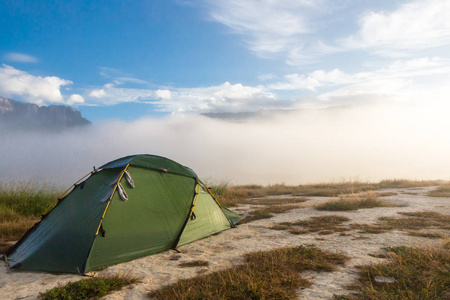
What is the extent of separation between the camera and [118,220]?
19.0 feet

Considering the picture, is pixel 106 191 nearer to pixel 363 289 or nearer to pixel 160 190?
pixel 160 190

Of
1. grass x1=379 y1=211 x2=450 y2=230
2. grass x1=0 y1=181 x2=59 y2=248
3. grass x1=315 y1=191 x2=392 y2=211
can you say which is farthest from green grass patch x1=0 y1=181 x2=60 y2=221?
grass x1=379 y1=211 x2=450 y2=230

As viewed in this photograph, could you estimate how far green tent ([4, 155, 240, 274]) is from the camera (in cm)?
541

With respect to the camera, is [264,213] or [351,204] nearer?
[264,213]

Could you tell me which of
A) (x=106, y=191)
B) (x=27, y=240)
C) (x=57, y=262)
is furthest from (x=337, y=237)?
(x=27, y=240)

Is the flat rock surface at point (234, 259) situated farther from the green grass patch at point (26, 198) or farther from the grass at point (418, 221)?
the green grass patch at point (26, 198)

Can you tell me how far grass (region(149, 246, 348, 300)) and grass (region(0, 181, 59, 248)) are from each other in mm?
6203

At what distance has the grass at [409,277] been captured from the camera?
3656 millimetres

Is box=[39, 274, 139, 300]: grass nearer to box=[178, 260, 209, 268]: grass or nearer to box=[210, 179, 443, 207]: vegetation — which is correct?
box=[178, 260, 209, 268]: grass

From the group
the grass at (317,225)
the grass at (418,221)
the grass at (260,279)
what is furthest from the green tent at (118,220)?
the grass at (418,221)

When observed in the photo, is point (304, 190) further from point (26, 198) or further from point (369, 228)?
point (26, 198)

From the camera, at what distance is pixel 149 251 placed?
19.8 ft

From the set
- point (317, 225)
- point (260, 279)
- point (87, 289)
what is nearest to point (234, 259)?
point (260, 279)

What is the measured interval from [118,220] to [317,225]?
4.94m
